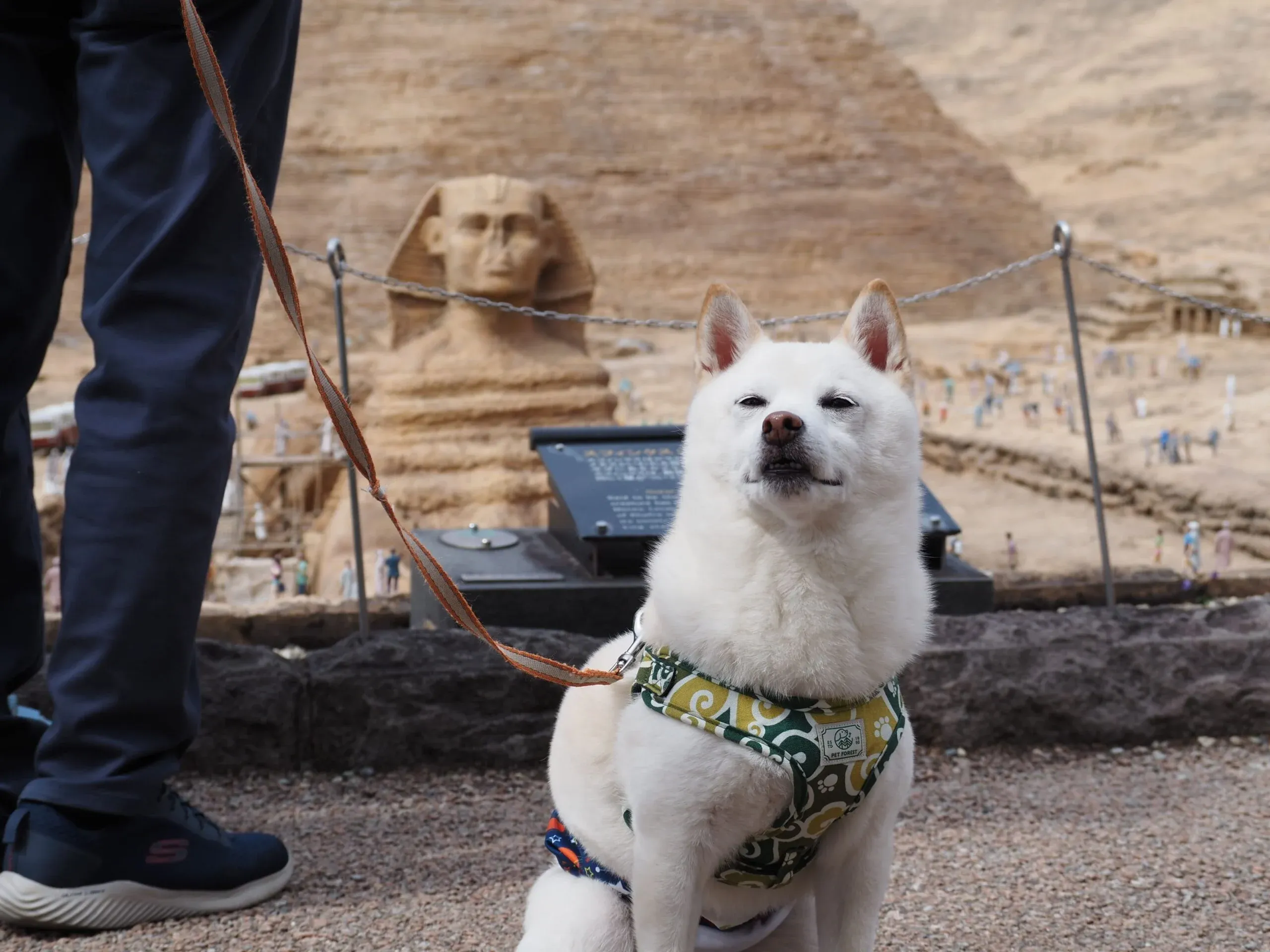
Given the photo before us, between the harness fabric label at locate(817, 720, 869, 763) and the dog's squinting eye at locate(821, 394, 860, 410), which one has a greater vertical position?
the dog's squinting eye at locate(821, 394, 860, 410)

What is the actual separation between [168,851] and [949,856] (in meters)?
1.73

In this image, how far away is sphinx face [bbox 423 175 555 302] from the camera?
28.2 ft

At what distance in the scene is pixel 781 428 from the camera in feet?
5.96

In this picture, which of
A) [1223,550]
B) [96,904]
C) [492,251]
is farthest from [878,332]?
[1223,550]

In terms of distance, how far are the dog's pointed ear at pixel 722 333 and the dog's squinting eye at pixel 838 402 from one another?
0.68 ft

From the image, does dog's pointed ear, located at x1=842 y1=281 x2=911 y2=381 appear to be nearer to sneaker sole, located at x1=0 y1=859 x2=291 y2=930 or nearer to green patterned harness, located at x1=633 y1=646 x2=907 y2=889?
green patterned harness, located at x1=633 y1=646 x2=907 y2=889

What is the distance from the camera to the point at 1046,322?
1226 inches

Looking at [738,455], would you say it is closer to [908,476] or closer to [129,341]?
[908,476]

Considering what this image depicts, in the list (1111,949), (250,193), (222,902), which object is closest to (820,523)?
(250,193)

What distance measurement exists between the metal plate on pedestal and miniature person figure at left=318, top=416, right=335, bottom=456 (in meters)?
5.42

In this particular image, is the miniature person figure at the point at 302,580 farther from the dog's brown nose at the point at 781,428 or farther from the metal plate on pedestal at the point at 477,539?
the dog's brown nose at the point at 781,428

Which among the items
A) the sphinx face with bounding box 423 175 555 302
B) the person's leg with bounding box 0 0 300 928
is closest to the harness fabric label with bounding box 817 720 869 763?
the person's leg with bounding box 0 0 300 928

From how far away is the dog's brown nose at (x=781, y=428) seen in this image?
1.82m

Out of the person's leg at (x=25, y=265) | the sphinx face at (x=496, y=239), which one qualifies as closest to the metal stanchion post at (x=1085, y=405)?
the person's leg at (x=25, y=265)
